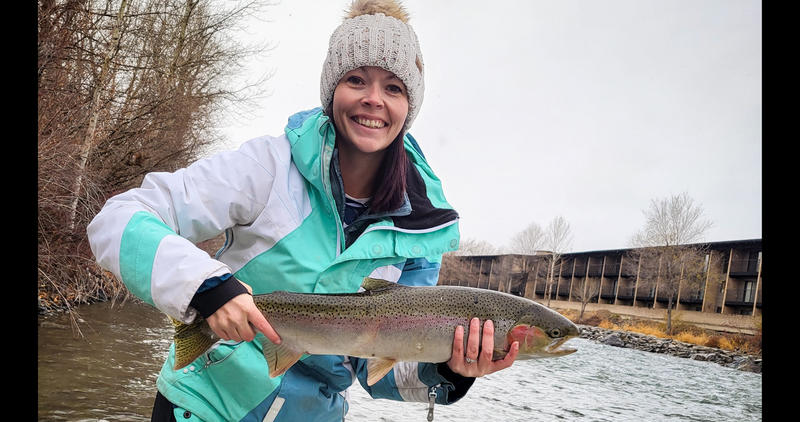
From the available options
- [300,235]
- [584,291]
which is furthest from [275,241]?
[584,291]

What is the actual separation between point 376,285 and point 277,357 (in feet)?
1.63

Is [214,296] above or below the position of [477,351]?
above

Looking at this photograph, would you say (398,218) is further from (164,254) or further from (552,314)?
(164,254)

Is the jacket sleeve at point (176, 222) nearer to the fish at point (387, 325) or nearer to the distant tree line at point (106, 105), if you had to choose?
the fish at point (387, 325)

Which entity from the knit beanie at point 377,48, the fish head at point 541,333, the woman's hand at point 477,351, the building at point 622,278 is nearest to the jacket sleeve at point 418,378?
the woman's hand at point 477,351

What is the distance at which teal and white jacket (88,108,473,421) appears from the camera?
2143 millimetres

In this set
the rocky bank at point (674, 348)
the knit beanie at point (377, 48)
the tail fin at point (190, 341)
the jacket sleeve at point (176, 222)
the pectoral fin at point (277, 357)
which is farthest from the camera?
the rocky bank at point (674, 348)

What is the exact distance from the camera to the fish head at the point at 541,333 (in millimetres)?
2457

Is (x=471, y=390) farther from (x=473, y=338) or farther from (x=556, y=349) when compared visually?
(x=473, y=338)

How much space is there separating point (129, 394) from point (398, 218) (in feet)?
26.0

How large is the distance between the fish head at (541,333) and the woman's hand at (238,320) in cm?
104

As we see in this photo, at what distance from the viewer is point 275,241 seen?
7.90ft
